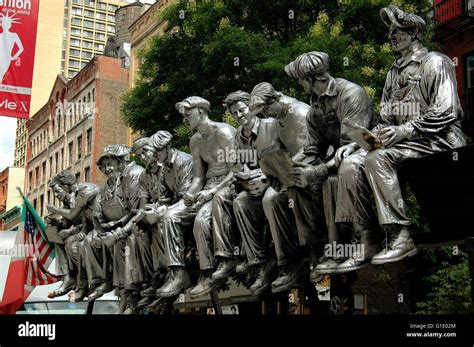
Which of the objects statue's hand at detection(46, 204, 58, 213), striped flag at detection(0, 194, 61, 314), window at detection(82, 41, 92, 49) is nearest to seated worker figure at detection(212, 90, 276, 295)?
statue's hand at detection(46, 204, 58, 213)

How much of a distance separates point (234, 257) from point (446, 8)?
58.2ft

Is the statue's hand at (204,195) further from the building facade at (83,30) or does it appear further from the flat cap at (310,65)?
the building facade at (83,30)

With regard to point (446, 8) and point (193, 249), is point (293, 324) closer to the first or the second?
point (193, 249)

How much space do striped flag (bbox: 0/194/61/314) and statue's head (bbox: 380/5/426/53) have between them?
8.96 meters

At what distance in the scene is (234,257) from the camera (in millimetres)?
8008

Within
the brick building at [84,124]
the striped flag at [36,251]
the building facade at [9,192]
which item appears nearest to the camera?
the striped flag at [36,251]

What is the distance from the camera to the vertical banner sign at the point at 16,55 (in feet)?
52.4

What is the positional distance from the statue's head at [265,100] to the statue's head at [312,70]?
0.48 m

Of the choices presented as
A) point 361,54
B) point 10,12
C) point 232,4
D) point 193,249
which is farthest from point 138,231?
point 232,4

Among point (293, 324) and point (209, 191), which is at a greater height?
point (209, 191)

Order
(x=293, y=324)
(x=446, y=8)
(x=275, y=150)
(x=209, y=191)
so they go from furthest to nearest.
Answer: (x=446, y=8), (x=209, y=191), (x=275, y=150), (x=293, y=324)

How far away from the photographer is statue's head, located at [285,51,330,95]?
22.7 ft

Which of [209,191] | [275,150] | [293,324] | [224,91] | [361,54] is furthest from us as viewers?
[224,91]

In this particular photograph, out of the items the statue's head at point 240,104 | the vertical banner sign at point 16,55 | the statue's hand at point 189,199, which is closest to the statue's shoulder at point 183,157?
the statue's hand at point 189,199
